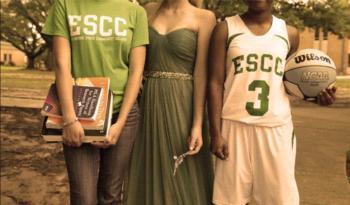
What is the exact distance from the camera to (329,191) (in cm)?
532

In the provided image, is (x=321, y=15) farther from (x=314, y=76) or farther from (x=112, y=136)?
(x=112, y=136)

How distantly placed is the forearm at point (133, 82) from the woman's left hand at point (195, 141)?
41cm

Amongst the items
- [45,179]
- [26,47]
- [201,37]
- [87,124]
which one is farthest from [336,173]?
[26,47]

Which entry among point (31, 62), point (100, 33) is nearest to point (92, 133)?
point (100, 33)

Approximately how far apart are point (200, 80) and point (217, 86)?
123mm

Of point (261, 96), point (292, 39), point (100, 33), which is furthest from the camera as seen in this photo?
point (292, 39)

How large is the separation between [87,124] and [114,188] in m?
0.48

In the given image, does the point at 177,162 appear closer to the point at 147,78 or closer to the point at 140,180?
the point at 140,180

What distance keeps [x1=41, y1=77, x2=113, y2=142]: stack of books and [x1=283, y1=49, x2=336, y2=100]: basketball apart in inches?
39.5

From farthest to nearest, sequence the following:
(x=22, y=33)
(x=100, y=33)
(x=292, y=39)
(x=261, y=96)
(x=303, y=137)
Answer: (x=22, y=33) → (x=303, y=137) → (x=292, y=39) → (x=261, y=96) → (x=100, y=33)

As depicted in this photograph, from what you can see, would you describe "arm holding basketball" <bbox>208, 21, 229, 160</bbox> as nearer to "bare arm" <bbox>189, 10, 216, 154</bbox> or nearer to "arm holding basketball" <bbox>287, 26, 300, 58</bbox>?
"bare arm" <bbox>189, 10, 216, 154</bbox>

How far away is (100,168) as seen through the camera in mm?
2643

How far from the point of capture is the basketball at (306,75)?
2.60m

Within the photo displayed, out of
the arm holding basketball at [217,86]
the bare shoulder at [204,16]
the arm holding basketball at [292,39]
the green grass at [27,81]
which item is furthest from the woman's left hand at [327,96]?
the green grass at [27,81]
